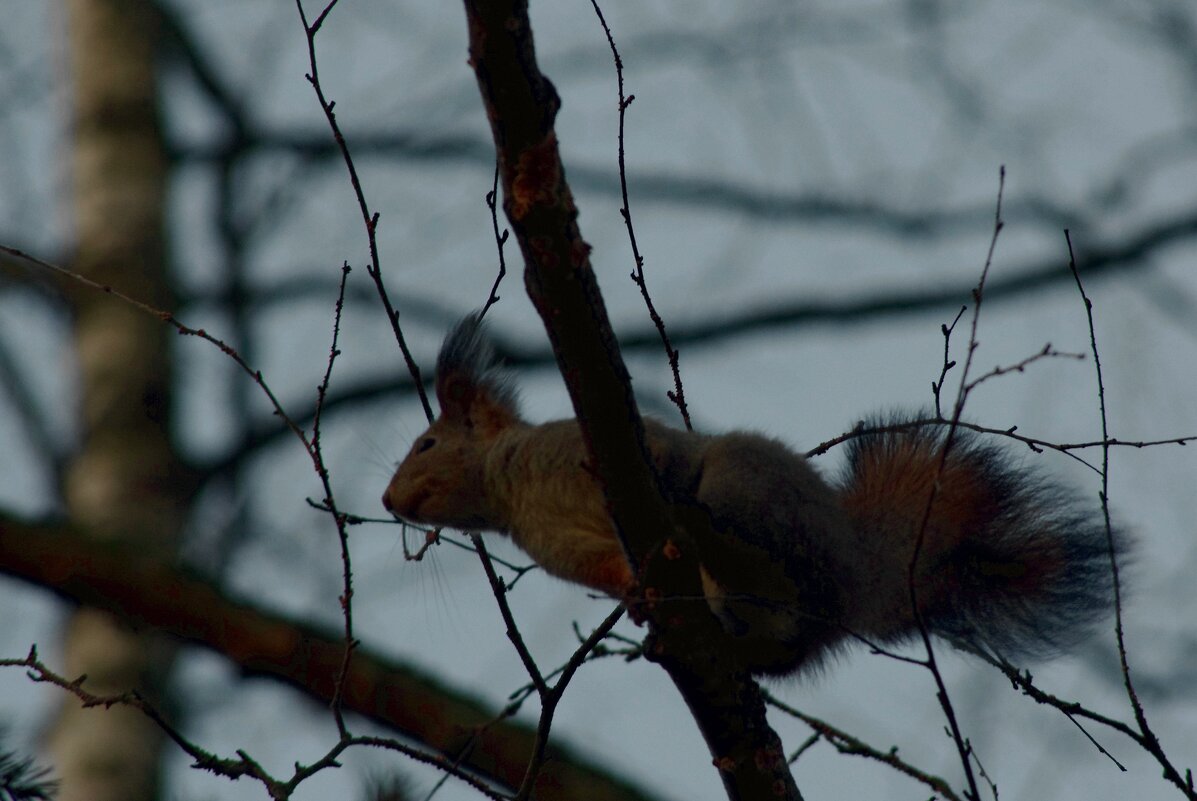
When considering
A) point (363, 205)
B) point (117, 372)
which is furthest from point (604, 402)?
point (117, 372)

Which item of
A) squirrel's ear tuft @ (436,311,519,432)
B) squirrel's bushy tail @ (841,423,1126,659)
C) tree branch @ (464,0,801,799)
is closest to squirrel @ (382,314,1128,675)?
squirrel's bushy tail @ (841,423,1126,659)

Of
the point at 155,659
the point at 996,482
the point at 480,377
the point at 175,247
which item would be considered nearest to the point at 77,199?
the point at 175,247

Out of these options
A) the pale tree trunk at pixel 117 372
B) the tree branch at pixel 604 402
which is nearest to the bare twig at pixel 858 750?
the tree branch at pixel 604 402

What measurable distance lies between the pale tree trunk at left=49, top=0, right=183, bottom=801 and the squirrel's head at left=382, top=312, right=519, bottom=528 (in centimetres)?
131

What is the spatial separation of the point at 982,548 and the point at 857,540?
26 centimetres

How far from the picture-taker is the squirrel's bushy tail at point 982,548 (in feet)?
8.84

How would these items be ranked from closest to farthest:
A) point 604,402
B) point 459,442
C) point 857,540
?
point 604,402, point 857,540, point 459,442

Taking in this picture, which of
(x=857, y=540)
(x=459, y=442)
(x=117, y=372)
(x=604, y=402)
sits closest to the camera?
(x=604, y=402)

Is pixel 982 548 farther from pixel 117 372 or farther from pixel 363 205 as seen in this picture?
pixel 117 372

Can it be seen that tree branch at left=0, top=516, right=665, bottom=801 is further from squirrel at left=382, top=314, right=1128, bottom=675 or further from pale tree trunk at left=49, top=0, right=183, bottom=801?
pale tree trunk at left=49, top=0, right=183, bottom=801

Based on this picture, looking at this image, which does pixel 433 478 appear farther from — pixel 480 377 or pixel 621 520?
pixel 621 520

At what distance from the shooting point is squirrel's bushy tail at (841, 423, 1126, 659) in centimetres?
269

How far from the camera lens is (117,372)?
5.57 m

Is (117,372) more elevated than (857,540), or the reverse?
(117,372)
